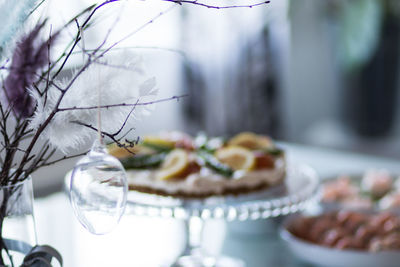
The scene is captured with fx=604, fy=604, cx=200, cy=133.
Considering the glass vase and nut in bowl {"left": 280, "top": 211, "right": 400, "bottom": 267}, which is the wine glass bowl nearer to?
the glass vase

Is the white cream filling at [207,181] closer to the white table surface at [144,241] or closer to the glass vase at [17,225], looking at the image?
the white table surface at [144,241]

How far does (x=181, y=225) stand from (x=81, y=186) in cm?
80

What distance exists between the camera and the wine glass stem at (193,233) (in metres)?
1.29

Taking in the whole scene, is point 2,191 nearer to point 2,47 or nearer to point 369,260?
point 2,47

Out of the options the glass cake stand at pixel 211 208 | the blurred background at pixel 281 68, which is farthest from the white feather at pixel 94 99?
the blurred background at pixel 281 68

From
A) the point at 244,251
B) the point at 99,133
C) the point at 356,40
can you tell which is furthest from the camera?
the point at 356,40

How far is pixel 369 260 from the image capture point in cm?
112

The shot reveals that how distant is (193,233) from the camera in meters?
1.30

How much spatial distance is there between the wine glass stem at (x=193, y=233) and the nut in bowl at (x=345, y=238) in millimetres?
175

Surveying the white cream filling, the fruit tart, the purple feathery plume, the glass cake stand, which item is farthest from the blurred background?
the purple feathery plume

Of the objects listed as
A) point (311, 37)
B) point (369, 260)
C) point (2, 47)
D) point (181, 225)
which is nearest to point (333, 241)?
point (369, 260)

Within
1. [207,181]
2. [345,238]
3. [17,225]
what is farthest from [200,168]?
[17,225]

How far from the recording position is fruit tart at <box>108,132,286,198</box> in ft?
4.59

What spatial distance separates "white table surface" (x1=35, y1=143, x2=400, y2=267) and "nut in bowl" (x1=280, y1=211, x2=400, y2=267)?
5 centimetres
